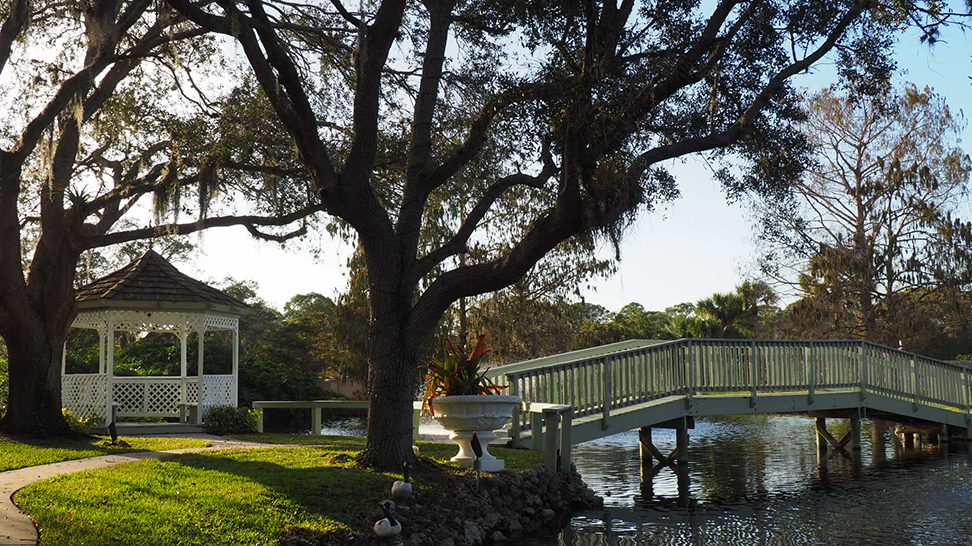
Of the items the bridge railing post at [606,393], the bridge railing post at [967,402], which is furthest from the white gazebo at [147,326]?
the bridge railing post at [967,402]

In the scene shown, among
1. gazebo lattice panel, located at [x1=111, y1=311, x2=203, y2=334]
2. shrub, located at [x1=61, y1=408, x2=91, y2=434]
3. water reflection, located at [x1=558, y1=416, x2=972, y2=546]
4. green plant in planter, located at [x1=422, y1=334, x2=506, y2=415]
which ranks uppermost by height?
gazebo lattice panel, located at [x1=111, y1=311, x2=203, y2=334]

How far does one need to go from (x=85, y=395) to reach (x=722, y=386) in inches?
474

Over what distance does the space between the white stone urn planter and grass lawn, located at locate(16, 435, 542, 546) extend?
0.40 metres

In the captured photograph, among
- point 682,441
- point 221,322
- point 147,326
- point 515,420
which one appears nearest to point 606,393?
point 515,420

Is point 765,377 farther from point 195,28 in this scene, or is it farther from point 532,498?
point 195,28

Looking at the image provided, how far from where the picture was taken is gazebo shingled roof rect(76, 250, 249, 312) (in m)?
17.3

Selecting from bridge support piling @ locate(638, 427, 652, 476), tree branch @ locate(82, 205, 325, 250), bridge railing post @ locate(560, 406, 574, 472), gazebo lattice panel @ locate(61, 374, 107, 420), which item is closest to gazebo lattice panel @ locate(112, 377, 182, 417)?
gazebo lattice panel @ locate(61, 374, 107, 420)

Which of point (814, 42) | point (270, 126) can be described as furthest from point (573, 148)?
point (270, 126)

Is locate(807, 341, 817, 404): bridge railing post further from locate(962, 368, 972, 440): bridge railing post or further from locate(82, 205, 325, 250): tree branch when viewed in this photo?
locate(82, 205, 325, 250): tree branch

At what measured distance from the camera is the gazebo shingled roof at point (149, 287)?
17312 millimetres

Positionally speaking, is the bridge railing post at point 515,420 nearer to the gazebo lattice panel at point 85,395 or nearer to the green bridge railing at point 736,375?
the green bridge railing at point 736,375

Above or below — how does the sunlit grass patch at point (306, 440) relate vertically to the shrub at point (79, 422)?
below

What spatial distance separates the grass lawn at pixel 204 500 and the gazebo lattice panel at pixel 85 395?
24.4 feet

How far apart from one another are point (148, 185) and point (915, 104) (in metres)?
22.7
